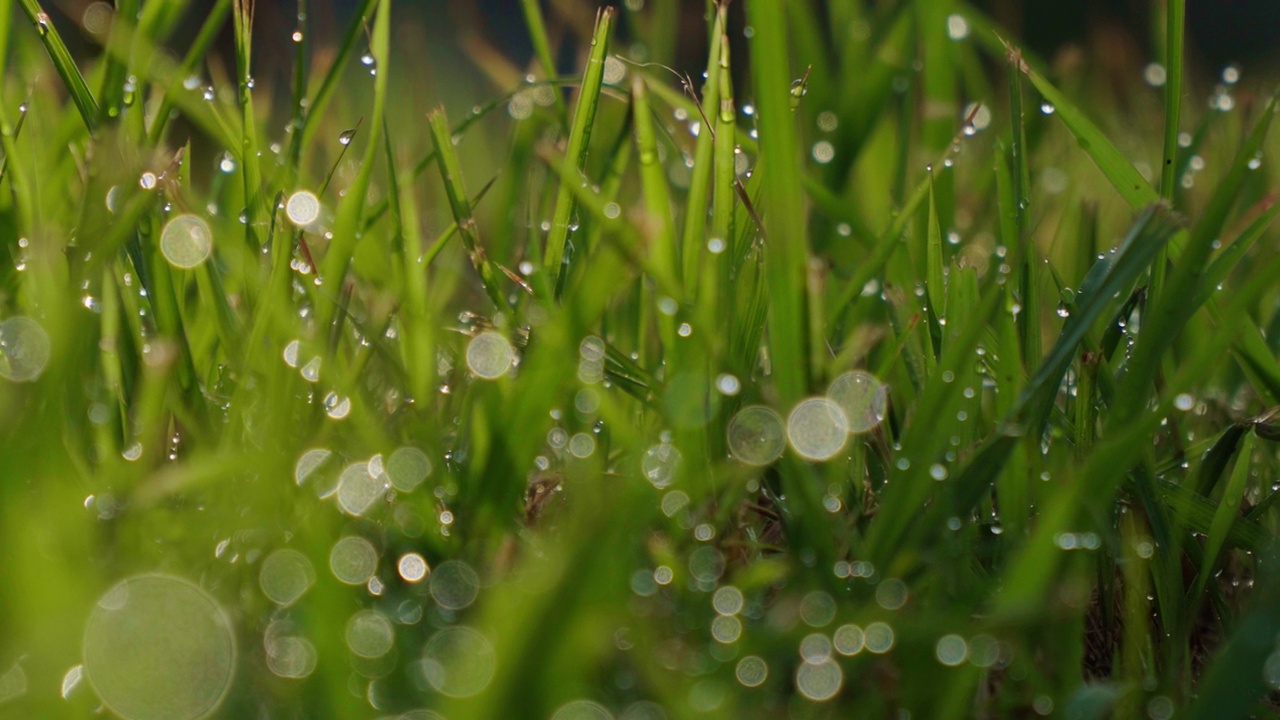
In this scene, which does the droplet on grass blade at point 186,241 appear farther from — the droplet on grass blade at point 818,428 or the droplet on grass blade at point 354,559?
the droplet on grass blade at point 818,428

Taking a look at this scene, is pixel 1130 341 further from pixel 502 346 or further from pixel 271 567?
pixel 271 567

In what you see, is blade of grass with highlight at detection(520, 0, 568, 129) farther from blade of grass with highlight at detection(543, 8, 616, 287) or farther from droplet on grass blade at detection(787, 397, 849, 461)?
droplet on grass blade at detection(787, 397, 849, 461)

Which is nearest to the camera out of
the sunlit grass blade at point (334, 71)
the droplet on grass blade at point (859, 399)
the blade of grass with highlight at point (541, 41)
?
the droplet on grass blade at point (859, 399)

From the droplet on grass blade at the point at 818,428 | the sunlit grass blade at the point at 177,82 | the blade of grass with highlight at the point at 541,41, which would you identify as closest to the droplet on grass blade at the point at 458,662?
the droplet on grass blade at the point at 818,428

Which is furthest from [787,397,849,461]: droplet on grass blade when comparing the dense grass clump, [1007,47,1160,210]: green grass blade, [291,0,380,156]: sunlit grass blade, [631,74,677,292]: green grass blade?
[291,0,380,156]: sunlit grass blade

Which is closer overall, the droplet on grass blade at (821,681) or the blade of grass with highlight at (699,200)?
the droplet on grass blade at (821,681)

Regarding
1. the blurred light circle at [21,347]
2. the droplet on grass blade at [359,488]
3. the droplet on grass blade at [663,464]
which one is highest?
Result: the droplet on grass blade at [663,464]
